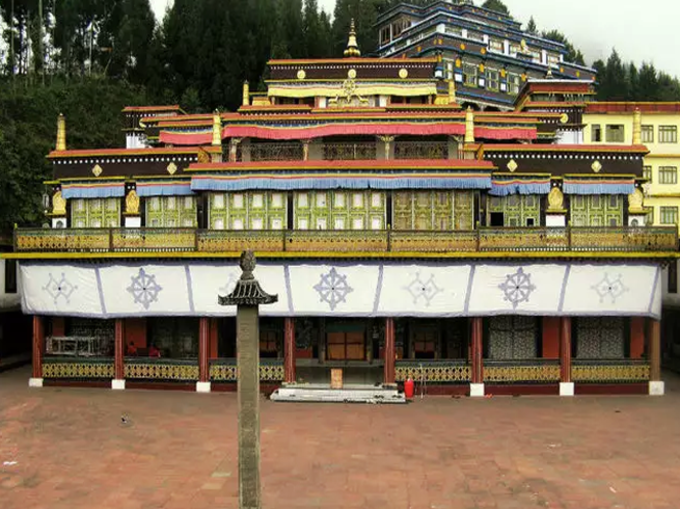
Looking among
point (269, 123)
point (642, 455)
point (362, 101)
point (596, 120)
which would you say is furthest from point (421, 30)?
point (642, 455)

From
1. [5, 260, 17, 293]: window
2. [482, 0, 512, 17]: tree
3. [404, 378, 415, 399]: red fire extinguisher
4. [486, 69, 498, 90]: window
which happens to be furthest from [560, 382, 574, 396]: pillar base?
[482, 0, 512, 17]: tree

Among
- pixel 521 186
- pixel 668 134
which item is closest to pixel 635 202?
pixel 521 186

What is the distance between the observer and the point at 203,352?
23875 mm

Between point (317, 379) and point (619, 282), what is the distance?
11122 mm

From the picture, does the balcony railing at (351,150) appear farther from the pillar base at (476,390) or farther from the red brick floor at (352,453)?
the red brick floor at (352,453)

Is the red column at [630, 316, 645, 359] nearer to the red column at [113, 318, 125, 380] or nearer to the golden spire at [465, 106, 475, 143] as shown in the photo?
the golden spire at [465, 106, 475, 143]

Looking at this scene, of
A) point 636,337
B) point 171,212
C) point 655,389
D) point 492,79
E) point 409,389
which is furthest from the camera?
point 492,79

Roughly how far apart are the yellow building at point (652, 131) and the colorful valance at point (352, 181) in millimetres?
29481

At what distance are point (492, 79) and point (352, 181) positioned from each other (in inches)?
1656

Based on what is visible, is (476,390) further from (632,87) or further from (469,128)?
(632,87)

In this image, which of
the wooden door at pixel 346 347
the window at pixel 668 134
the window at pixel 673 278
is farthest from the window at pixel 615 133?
the wooden door at pixel 346 347

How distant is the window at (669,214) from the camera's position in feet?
161

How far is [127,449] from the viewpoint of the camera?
650 inches

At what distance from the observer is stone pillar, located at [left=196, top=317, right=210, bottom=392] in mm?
23797
